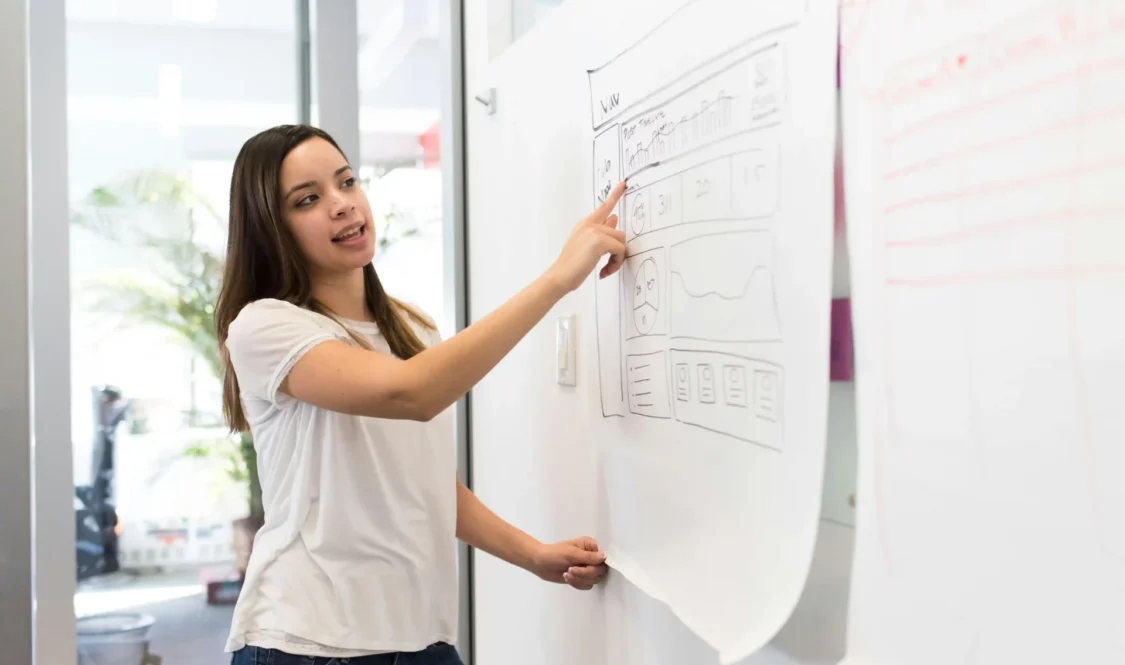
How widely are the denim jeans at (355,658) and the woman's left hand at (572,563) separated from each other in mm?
169

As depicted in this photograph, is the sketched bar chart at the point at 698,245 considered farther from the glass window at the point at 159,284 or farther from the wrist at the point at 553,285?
the glass window at the point at 159,284

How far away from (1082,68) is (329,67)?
208cm

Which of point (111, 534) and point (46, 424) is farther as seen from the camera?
point (111, 534)

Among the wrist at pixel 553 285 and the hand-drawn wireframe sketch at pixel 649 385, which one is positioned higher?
the wrist at pixel 553 285

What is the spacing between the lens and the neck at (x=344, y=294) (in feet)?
4.24

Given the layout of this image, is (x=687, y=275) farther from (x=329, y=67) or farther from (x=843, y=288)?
(x=329, y=67)

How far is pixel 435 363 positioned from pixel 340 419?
22 centimetres

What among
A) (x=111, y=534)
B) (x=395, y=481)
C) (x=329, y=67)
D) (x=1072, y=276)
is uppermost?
(x=329, y=67)

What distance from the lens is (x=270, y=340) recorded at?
111cm

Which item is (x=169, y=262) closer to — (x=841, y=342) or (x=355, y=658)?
(x=355, y=658)

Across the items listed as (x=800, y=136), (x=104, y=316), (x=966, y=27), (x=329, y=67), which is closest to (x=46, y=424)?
(x=104, y=316)

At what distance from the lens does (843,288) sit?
74cm

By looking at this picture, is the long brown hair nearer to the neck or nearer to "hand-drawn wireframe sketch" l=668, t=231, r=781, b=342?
the neck

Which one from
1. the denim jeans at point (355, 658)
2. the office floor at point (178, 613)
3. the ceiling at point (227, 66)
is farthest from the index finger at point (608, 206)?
the office floor at point (178, 613)
